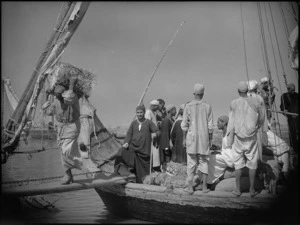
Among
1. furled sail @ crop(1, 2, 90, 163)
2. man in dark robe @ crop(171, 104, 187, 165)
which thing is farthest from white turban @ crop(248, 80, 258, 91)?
furled sail @ crop(1, 2, 90, 163)

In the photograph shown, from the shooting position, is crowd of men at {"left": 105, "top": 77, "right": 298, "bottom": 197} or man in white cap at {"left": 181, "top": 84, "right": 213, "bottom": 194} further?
man in white cap at {"left": 181, "top": 84, "right": 213, "bottom": 194}

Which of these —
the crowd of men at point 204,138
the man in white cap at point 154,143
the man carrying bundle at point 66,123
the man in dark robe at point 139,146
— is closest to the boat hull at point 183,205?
the crowd of men at point 204,138

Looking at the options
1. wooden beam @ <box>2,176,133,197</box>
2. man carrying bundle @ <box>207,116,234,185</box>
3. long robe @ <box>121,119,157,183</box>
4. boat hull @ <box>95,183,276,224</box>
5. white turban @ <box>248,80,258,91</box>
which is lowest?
boat hull @ <box>95,183,276,224</box>

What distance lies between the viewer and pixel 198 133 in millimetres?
5055

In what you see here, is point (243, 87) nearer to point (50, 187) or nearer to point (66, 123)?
point (66, 123)

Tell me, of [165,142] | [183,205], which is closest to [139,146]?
[165,142]

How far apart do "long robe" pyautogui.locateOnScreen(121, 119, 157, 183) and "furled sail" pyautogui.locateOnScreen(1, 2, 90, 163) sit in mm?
1900

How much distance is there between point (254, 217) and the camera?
486cm

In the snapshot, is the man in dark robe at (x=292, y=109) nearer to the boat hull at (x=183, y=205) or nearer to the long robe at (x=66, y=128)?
the boat hull at (x=183, y=205)

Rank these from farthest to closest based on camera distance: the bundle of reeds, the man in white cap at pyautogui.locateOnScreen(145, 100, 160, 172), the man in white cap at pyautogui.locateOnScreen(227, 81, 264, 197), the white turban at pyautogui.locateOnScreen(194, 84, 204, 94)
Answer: the man in white cap at pyautogui.locateOnScreen(145, 100, 160, 172) → the bundle of reeds → the white turban at pyautogui.locateOnScreen(194, 84, 204, 94) → the man in white cap at pyautogui.locateOnScreen(227, 81, 264, 197)

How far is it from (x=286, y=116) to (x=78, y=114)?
397 cm

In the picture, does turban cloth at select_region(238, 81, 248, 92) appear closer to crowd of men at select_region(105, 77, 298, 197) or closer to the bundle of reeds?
crowd of men at select_region(105, 77, 298, 197)

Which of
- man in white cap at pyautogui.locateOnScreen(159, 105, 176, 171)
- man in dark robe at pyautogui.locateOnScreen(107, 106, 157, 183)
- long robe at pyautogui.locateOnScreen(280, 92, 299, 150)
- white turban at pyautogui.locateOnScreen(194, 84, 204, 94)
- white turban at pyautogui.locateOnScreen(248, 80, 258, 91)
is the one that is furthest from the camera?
man in white cap at pyautogui.locateOnScreen(159, 105, 176, 171)

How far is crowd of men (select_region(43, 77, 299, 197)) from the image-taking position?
192 inches
